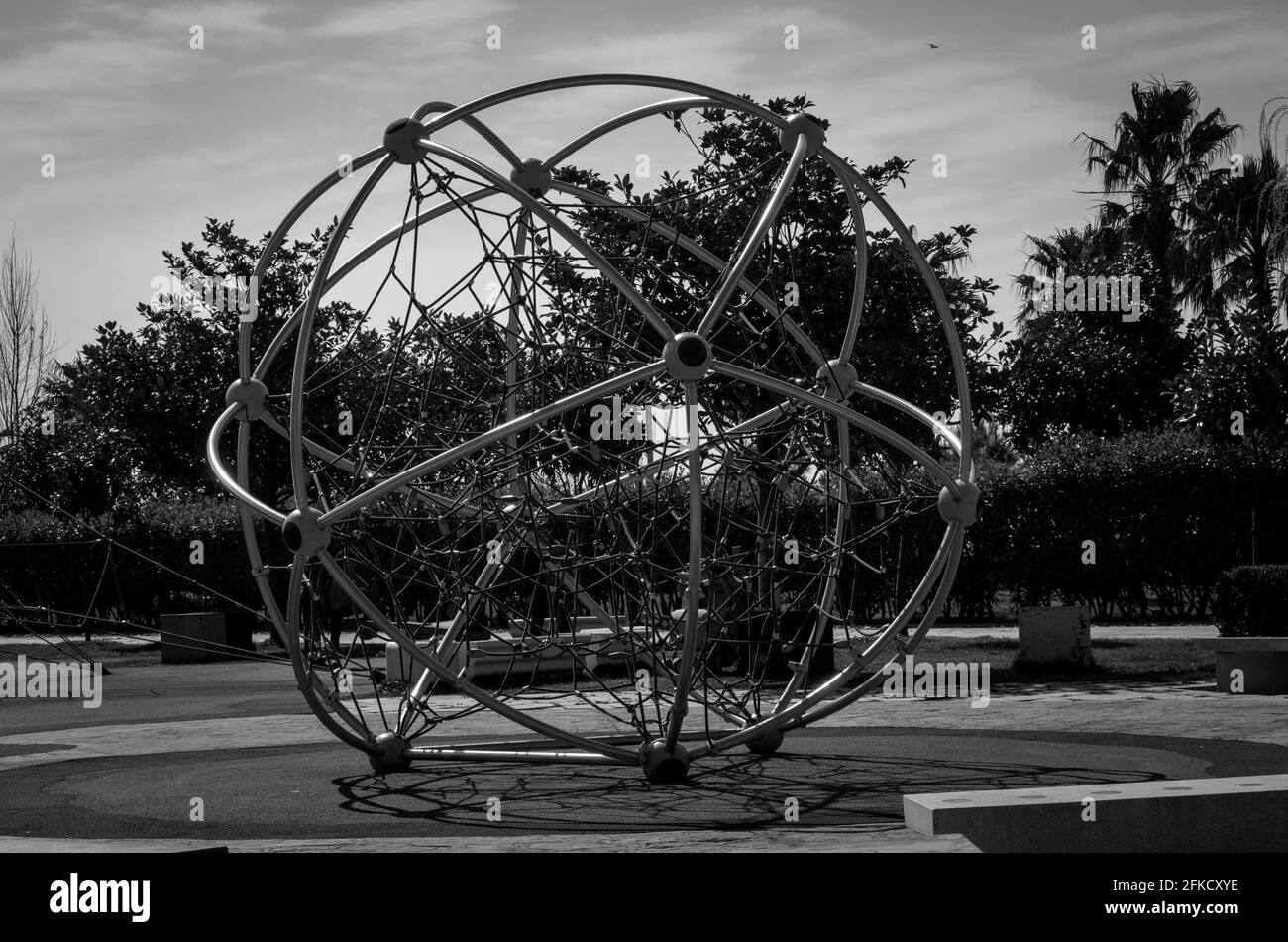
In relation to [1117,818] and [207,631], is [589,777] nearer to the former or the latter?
[1117,818]

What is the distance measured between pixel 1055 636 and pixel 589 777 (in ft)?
25.4

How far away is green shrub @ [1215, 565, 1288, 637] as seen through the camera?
45.9 feet

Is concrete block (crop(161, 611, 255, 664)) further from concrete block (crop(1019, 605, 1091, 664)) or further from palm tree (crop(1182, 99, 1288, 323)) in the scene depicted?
palm tree (crop(1182, 99, 1288, 323))

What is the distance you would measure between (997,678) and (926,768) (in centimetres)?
621

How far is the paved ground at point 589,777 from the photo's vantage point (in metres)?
6.38

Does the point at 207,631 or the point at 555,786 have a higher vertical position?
the point at 207,631

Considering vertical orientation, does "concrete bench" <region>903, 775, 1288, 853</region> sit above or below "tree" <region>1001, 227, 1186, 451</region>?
below

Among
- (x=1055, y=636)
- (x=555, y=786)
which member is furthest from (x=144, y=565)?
(x=555, y=786)

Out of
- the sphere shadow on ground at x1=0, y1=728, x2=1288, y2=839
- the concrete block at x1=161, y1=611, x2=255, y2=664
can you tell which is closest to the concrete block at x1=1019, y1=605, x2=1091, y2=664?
the sphere shadow on ground at x1=0, y1=728, x2=1288, y2=839

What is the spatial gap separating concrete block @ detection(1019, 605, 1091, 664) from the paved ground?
171cm

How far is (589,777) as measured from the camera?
854cm
